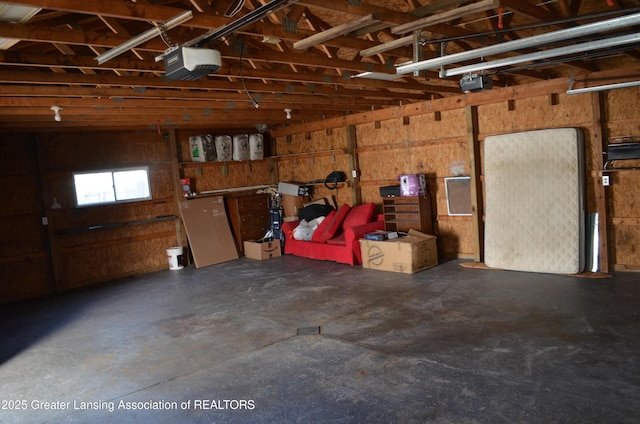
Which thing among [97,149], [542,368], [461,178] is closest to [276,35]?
[542,368]

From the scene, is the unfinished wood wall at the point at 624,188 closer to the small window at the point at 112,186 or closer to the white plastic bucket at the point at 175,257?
the white plastic bucket at the point at 175,257

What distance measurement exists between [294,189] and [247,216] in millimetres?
1075

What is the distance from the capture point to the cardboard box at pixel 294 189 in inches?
374

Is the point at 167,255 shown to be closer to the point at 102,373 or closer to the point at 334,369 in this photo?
the point at 102,373

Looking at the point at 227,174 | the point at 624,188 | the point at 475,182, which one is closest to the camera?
the point at 624,188

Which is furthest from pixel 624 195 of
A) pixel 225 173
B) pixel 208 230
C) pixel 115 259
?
pixel 115 259

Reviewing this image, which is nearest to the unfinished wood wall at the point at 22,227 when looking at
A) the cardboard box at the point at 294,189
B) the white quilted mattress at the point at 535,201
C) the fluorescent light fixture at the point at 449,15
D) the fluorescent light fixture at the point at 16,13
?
the cardboard box at the point at 294,189

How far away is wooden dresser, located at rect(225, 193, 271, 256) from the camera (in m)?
9.35

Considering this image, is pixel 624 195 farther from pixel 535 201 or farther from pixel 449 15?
pixel 449 15

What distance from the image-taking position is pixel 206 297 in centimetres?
643

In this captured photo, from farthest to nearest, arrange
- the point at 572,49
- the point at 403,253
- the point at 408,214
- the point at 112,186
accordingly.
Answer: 1. the point at 112,186
2. the point at 408,214
3. the point at 403,253
4. the point at 572,49

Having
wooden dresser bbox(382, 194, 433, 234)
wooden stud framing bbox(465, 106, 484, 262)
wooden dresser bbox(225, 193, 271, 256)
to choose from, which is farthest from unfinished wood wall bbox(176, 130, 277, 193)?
wooden stud framing bbox(465, 106, 484, 262)

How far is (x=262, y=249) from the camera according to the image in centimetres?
885

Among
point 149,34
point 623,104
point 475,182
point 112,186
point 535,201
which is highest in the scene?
point 149,34
